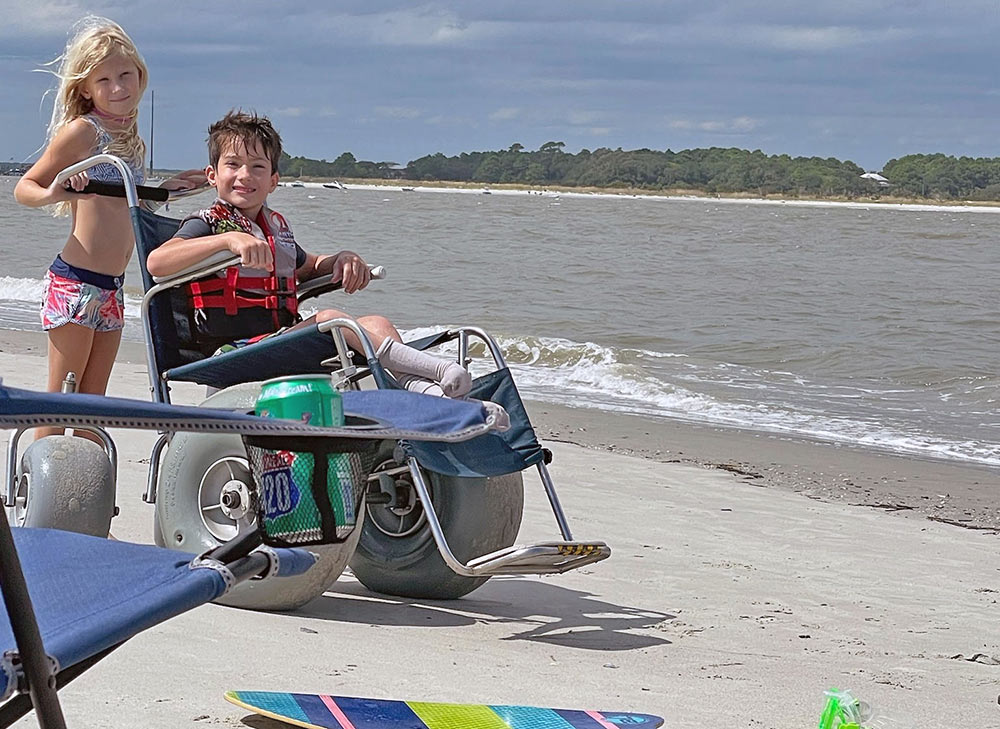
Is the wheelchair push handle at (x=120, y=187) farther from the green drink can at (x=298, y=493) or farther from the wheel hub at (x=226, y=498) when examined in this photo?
the green drink can at (x=298, y=493)

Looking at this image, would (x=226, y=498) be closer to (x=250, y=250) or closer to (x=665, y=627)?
(x=250, y=250)

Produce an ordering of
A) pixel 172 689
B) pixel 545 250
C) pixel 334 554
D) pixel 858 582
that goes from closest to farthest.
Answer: pixel 172 689 < pixel 334 554 < pixel 858 582 < pixel 545 250

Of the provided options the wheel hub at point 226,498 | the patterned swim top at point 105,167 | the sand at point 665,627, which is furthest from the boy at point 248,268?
the sand at point 665,627

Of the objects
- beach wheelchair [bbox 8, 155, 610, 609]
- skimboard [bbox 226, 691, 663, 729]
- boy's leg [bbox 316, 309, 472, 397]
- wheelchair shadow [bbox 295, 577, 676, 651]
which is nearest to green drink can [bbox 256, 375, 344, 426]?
skimboard [bbox 226, 691, 663, 729]

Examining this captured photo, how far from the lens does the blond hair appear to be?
457 cm

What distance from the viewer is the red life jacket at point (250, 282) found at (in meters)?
4.39

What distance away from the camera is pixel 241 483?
12.9 feet

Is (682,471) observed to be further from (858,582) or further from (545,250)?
(545,250)

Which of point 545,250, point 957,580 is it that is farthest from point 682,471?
point 545,250

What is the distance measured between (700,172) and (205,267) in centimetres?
9757

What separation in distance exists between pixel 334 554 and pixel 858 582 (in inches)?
84.6

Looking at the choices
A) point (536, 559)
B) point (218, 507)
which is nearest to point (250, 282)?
point (218, 507)

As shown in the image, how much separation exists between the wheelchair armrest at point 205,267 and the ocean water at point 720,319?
5.88m

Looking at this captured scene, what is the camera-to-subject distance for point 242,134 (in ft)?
14.5
